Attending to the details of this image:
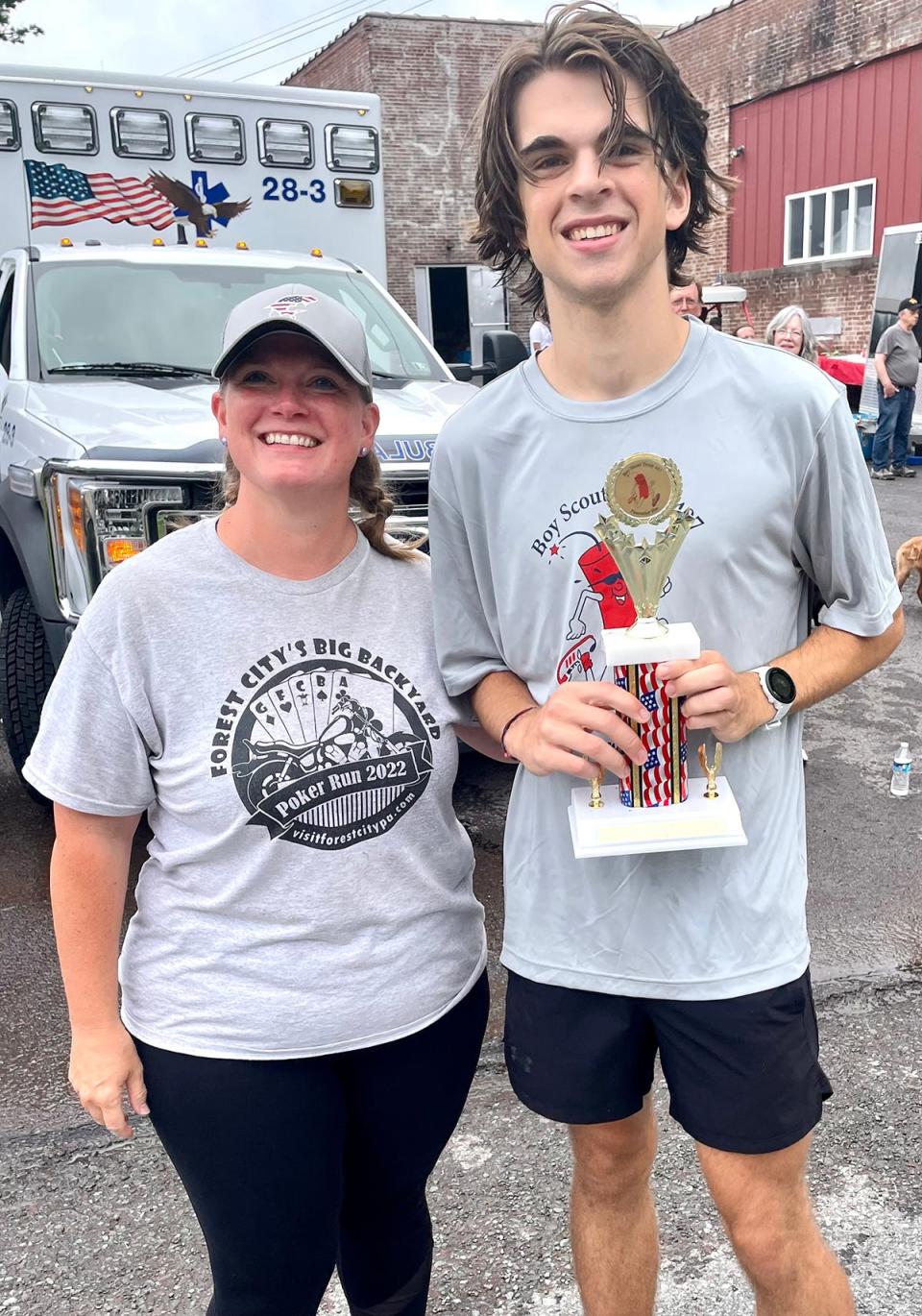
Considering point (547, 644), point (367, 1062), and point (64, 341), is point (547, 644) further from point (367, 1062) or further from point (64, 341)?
point (64, 341)

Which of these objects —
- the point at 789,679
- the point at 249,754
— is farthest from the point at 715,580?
the point at 249,754

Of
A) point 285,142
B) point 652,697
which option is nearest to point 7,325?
point 285,142

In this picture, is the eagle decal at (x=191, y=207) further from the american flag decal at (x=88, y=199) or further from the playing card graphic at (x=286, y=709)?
the playing card graphic at (x=286, y=709)

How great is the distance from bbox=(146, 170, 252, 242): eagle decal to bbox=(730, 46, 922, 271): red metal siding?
14.9m

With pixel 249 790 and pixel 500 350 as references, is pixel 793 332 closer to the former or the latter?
pixel 500 350

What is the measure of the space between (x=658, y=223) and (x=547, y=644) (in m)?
0.66

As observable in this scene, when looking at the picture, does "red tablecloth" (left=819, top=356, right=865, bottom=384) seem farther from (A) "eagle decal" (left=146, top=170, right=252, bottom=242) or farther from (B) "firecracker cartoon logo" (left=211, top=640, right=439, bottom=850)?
(B) "firecracker cartoon logo" (left=211, top=640, right=439, bottom=850)

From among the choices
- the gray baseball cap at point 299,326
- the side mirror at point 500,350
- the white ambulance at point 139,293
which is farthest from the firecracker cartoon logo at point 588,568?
the side mirror at point 500,350

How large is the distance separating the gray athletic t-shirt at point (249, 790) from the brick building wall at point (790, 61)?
1822 cm

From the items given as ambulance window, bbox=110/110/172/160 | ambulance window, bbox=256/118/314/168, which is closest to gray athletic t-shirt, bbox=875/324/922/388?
ambulance window, bbox=256/118/314/168

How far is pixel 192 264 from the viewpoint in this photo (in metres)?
5.34

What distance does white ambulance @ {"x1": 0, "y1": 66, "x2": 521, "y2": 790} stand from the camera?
12.8 feet

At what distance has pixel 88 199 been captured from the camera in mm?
5879

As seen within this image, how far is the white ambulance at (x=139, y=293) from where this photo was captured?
3.89 m
